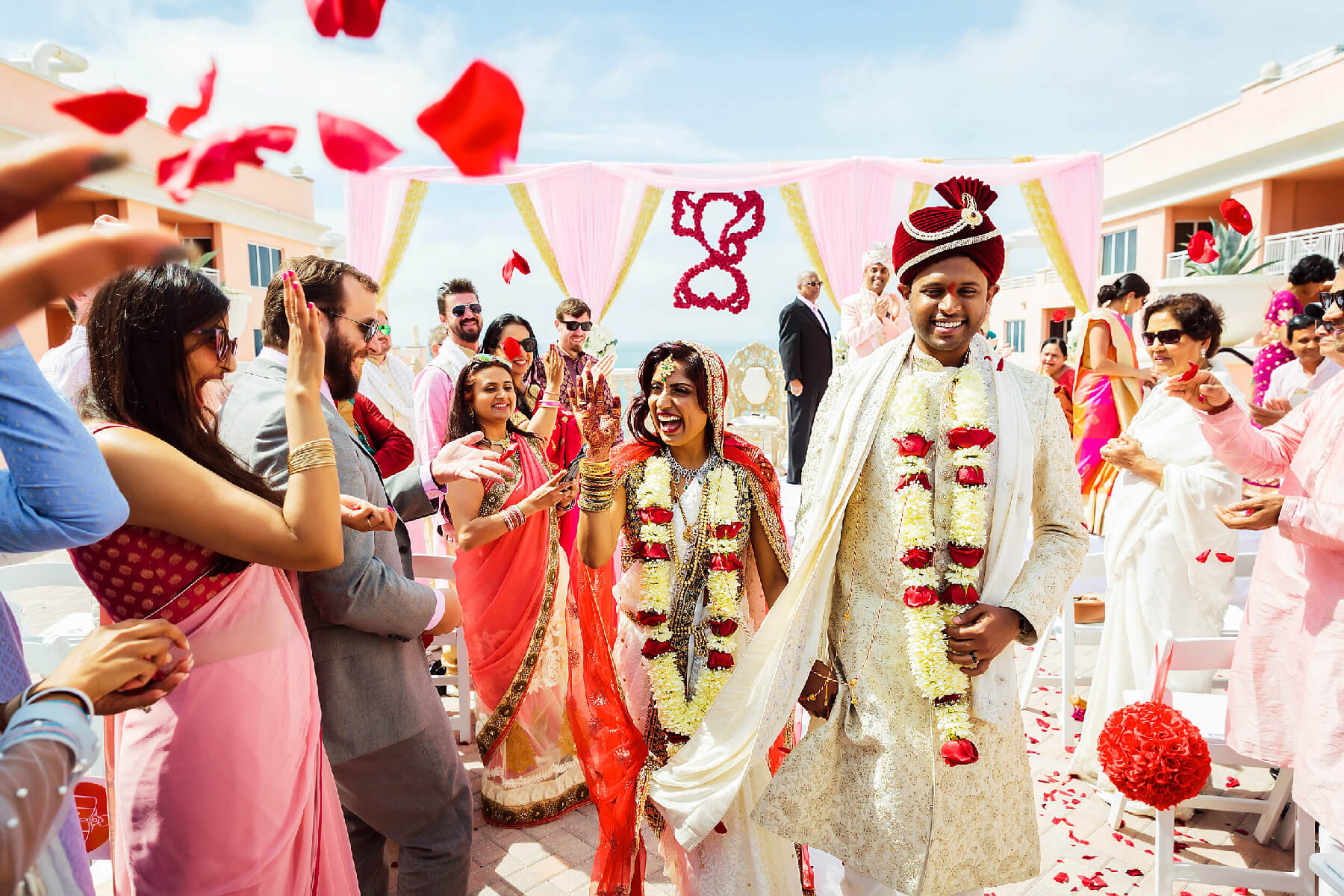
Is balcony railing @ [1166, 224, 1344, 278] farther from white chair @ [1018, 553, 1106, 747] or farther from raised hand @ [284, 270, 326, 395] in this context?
raised hand @ [284, 270, 326, 395]

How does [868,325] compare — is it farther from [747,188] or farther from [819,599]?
[819,599]

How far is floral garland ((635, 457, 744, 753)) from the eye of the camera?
257cm

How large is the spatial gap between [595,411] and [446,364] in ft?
10.4

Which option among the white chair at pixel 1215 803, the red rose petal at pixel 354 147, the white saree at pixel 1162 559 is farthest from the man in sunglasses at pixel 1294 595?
the red rose petal at pixel 354 147

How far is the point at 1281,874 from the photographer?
264cm

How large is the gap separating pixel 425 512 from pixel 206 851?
1.50 metres

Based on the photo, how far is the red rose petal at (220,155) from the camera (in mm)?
738

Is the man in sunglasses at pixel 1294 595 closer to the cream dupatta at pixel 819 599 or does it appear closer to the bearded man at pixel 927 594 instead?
the bearded man at pixel 927 594

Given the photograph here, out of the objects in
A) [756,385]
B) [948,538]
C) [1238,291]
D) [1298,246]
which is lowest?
[948,538]

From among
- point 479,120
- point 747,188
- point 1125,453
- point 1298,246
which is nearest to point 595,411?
point 479,120

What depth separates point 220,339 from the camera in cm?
169

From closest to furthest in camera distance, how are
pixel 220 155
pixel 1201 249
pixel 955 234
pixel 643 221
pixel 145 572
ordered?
pixel 220 155 < pixel 145 572 < pixel 955 234 < pixel 1201 249 < pixel 643 221

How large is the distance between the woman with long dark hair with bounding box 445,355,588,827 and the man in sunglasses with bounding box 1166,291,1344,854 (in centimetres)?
244

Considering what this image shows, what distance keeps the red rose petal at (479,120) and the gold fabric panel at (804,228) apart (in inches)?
366
